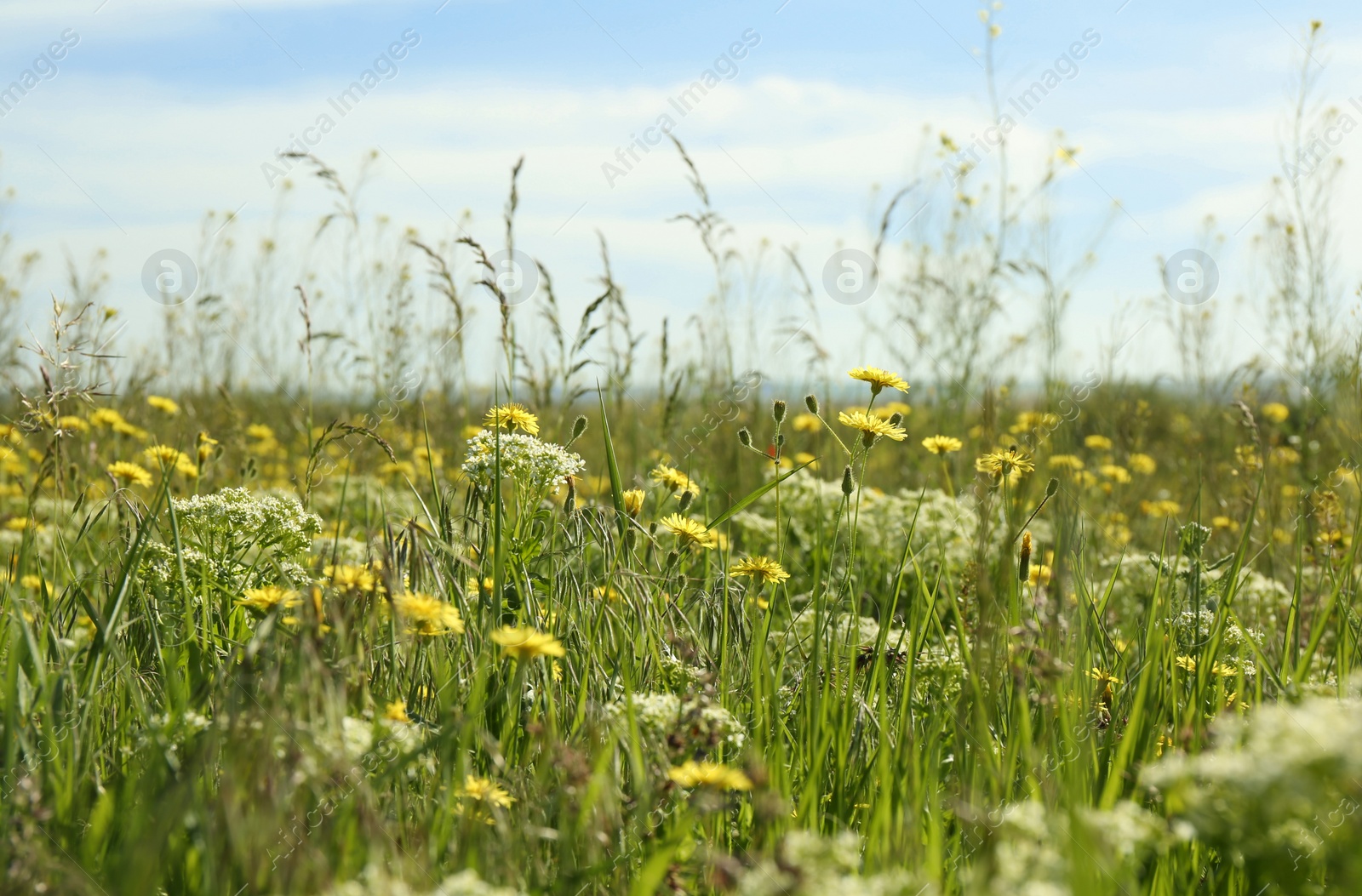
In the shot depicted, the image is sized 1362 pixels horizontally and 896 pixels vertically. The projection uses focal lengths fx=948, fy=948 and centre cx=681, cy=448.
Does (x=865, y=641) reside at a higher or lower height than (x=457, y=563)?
lower

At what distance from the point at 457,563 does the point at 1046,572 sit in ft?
4.99

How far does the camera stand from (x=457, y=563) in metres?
1.88

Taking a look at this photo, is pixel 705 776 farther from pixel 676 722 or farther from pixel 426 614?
pixel 426 614

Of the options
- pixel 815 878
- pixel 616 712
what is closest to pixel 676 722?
pixel 616 712

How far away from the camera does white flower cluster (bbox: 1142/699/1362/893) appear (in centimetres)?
76

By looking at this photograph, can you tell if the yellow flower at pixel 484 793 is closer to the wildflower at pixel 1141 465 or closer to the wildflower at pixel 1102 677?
the wildflower at pixel 1102 677

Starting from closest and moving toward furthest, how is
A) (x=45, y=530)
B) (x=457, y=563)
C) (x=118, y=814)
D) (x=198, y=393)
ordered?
(x=118, y=814) < (x=457, y=563) < (x=45, y=530) < (x=198, y=393)

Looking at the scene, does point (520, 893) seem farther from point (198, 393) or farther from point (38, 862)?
point (198, 393)

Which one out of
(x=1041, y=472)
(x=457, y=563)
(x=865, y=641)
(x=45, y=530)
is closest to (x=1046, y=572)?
(x=865, y=641)

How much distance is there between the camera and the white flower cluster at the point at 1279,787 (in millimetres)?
760

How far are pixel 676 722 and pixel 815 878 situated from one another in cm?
61

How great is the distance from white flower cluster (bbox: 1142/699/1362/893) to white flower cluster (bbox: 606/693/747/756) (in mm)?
611

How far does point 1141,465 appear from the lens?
5.78 metres

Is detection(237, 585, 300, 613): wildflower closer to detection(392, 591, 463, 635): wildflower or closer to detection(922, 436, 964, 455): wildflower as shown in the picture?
detection(392, 591, 463, 635): wildflower
